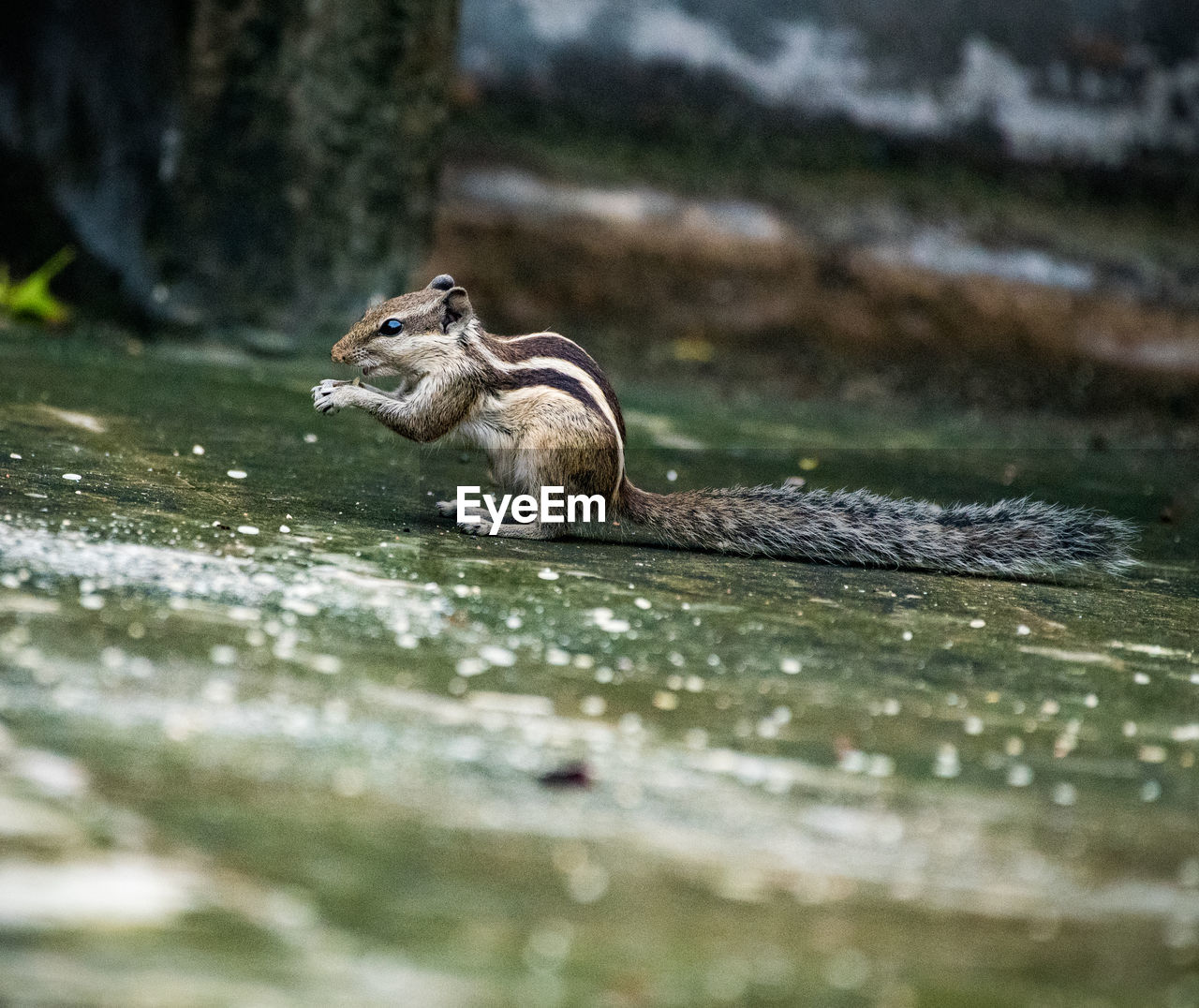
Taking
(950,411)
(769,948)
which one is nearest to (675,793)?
(769,948)

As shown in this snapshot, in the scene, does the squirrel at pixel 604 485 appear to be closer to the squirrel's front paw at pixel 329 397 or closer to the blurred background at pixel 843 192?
the squirrel's front paw at pixel 329 397

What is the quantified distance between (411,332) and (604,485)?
2.06ft

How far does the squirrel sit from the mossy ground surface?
0.10 metres

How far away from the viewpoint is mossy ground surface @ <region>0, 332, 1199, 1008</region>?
149cm

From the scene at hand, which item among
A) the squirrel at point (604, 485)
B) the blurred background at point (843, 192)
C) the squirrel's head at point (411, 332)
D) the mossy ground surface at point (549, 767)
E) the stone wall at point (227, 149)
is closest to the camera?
the mossy ground surface at point (549, 767)

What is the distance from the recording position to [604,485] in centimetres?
346

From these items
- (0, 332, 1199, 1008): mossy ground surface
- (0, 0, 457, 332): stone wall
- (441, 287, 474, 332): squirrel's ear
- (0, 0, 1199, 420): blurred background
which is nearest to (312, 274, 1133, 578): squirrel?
(441, 287, 474, 332): squirrel's ear

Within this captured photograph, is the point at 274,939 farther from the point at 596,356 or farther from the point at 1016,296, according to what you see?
the point at 1016,296

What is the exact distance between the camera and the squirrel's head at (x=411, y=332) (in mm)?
3568

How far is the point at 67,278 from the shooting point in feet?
20.8

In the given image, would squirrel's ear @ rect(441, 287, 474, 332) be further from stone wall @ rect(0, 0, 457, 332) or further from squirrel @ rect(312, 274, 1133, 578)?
stone wall @ rect(0, 0, 457, 332)

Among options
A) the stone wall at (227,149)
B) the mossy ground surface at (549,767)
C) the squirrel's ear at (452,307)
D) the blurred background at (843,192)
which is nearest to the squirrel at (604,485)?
the squirrel's ear at (452,307)

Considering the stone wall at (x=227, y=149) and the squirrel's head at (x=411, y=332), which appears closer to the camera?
the squirrel's head at (x=411, y=332)

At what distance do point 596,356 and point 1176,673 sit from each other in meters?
4.71
